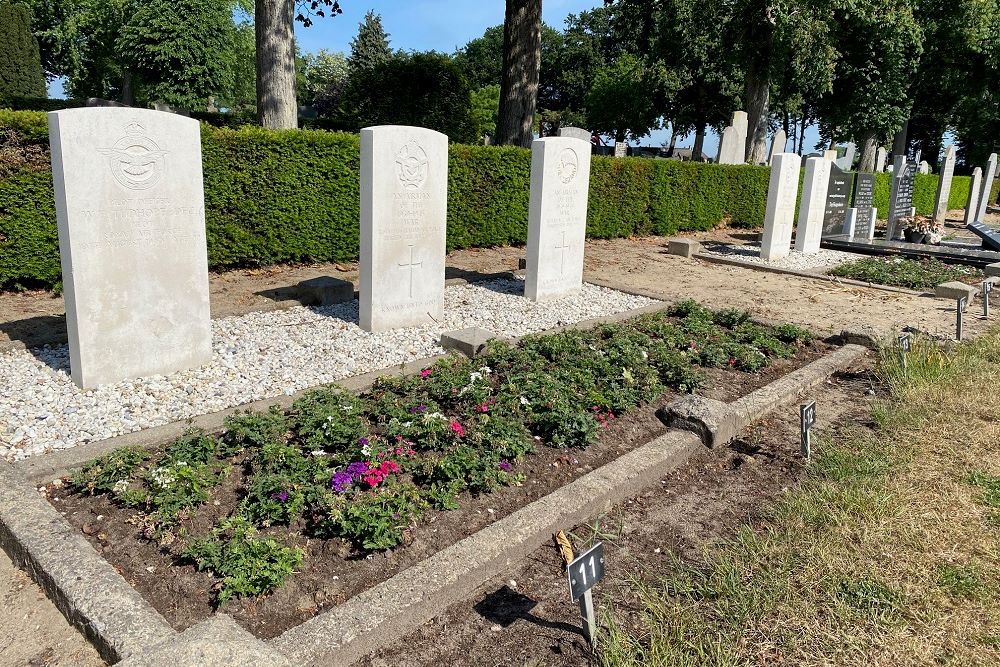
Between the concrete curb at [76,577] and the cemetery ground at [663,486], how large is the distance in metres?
0.10

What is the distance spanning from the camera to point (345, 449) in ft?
11.8

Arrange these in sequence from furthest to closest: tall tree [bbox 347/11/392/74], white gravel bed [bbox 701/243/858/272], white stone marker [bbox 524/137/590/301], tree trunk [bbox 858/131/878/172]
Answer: tall tree [bbox 347/11/392/74] < tree trunk [bbox 858/131/878/172] < white gravel bed [bbox 701/243/858/272] < white stone marker [bbox 524/137/590/301]

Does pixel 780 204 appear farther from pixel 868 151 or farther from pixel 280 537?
pixel 868 151

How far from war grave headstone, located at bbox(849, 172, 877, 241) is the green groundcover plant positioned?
12468 mm

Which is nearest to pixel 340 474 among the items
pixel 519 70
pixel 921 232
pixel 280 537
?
pixel 280 537

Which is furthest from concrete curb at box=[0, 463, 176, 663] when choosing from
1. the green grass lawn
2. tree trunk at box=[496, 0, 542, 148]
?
tree trunk at box=[496, 0, 542, 148]

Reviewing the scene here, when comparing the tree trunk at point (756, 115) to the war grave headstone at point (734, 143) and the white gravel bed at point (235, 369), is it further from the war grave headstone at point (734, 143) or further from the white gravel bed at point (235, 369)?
the white gravel bed at point (235, 369)

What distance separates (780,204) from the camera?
39.3 feet

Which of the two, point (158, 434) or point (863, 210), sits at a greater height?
point (863, 210)

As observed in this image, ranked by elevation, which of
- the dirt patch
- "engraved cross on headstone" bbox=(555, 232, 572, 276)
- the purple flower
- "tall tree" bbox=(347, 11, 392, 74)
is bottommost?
Answer: the dirt patch

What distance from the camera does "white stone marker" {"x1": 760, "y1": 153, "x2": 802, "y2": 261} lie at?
1173 cm

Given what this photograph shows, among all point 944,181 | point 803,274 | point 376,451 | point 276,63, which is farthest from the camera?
point 944,181

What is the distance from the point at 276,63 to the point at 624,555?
389 inches

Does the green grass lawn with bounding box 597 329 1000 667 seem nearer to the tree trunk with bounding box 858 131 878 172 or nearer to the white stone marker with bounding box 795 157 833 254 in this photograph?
the white stone marker with bounding box 795 157 833 254
